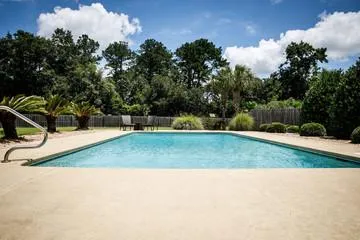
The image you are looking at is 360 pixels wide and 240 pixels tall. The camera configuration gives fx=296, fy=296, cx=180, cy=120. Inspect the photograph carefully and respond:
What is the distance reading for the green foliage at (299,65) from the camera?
137 feet

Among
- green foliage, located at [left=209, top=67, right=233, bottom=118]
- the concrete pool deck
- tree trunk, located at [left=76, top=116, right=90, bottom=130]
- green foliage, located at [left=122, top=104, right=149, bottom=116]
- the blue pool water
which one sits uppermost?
green foliage, located at [left=209, top=67, right=233, bottom=118]

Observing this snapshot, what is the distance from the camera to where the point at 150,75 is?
47.5 metres

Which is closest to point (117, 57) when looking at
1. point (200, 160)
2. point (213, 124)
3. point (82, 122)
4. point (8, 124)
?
point (213, 124)

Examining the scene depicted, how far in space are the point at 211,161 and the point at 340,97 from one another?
333 inches

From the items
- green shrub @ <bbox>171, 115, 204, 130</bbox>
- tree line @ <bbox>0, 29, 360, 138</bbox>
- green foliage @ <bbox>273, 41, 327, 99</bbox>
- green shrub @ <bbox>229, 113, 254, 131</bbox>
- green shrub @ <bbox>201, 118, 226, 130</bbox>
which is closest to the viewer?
green shrub @ <bbox>229, 113, 254, 131</bbox>

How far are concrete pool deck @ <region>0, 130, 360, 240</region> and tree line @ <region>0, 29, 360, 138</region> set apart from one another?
46.8 ft

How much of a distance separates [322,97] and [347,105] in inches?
118

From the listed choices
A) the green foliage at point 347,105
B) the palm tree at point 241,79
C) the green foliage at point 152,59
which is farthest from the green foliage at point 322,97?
the green foliage at point 152,59

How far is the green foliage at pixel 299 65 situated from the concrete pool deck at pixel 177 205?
3934 cm

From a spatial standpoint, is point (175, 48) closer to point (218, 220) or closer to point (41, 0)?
point (41, 0)

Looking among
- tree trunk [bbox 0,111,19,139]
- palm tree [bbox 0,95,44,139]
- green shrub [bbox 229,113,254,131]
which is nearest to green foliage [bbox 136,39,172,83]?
green shrub [bbox 229,113,254,131]

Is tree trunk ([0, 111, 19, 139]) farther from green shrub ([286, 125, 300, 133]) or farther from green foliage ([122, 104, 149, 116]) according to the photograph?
green foliage ([122, 104, 149, 116])

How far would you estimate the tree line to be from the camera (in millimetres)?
30406

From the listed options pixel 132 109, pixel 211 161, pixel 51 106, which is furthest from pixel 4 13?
pixel 211 161
